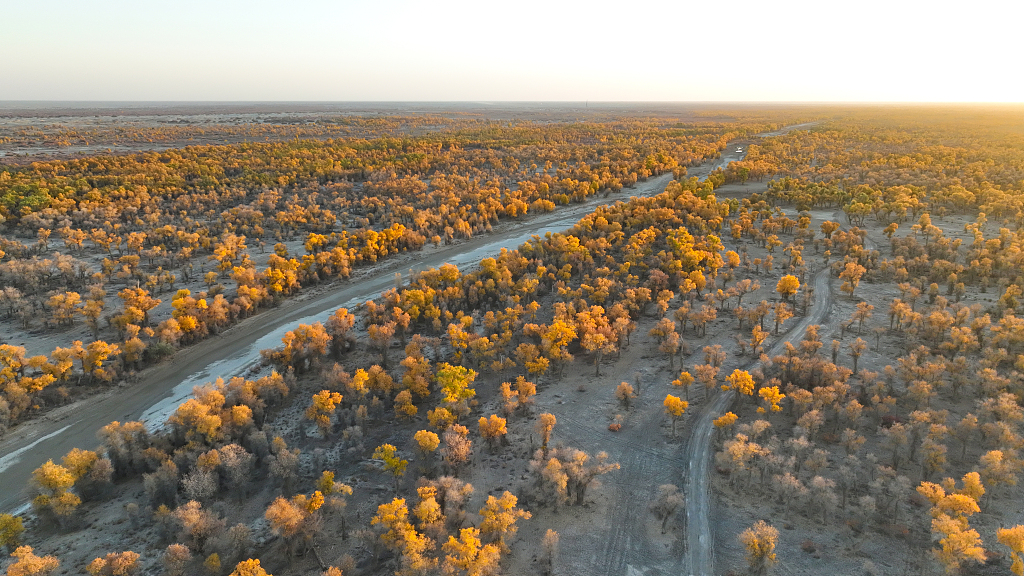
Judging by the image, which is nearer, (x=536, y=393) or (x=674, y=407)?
(x=674, y=407)

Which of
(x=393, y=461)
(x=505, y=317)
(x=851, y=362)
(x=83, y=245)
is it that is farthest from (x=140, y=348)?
(x=851, y=362)

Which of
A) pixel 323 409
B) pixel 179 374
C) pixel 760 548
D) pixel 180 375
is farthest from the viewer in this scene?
pixel 179 374

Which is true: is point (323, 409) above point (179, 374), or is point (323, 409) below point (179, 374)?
above

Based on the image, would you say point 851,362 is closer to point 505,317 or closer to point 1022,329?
point 1022,329

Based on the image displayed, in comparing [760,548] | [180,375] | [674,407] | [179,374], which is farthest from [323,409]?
[760,548]

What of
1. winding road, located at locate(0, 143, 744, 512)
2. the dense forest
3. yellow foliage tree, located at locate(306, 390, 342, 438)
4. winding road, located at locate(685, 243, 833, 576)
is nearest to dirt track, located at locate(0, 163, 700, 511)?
winding road, located at locate(0, 143, 744, 512)

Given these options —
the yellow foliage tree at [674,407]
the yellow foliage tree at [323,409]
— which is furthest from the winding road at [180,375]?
the yellow foliage tree at [674,407]

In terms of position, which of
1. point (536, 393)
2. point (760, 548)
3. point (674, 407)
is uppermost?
point (674, 407)

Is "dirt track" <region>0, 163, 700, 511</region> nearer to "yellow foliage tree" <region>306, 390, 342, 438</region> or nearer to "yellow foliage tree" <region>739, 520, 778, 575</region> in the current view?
"yellow foliage tree" <region>306, 390, 342, 438</region>

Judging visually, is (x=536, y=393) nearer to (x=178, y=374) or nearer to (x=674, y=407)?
(x=674, y=407)
